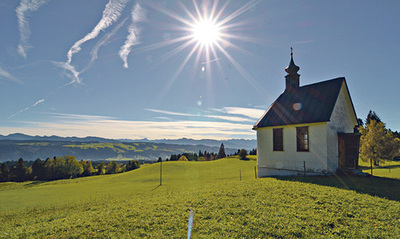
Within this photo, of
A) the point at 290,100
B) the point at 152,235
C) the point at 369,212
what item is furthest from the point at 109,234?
the point at 290,100

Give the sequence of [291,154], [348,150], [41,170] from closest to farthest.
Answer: [348,150], [291,154], [41,170]

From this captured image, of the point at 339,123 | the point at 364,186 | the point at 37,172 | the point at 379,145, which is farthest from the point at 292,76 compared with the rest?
the point at 37,172

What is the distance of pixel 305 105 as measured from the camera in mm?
17578

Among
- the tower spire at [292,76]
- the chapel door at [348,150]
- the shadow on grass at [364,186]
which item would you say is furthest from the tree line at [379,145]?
the shadow on grass at [364,186]

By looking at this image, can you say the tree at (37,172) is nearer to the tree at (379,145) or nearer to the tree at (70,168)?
the tree at (70,168)

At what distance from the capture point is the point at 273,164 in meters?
18.2

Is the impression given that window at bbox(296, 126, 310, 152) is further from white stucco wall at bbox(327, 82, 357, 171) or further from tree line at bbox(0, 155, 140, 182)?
tree line at bbox(0, 155, 140, 182)

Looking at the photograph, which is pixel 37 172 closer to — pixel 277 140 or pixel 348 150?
pixel 277 140

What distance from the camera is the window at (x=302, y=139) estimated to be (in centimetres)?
1609

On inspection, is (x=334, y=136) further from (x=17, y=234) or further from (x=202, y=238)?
(x=17, y=234)

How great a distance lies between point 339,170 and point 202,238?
1473cm

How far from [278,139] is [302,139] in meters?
2.19

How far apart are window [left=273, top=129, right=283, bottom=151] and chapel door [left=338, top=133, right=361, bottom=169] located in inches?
180

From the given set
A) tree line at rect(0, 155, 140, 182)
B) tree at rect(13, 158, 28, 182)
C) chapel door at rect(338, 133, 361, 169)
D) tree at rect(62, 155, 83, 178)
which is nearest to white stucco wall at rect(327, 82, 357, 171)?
chapel door at rect(338, 133, 361, 169)
